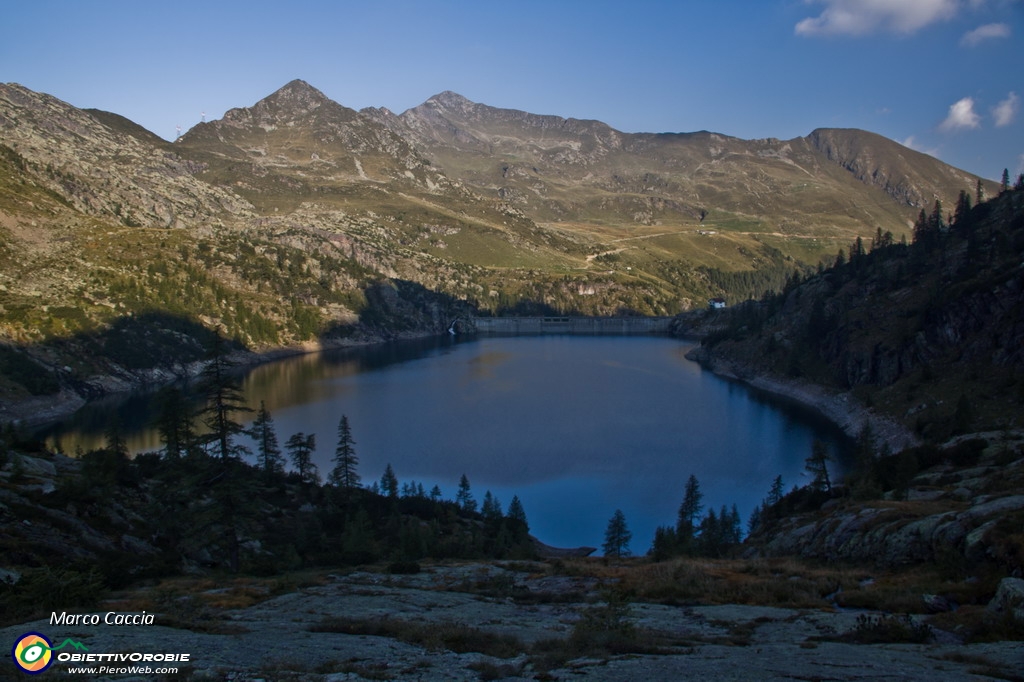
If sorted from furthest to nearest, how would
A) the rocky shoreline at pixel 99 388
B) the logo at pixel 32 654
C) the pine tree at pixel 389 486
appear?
1. the rocky shoreline at pixel 99 388
2. the pine tree at pixel 389 486
3. the logo at pixel 32 654

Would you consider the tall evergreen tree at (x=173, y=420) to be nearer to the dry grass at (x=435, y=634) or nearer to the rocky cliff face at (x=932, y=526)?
the dry grass at (x=435, y=634)

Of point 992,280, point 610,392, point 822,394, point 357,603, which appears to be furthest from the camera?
point 610,392

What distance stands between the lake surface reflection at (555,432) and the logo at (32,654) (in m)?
45.7

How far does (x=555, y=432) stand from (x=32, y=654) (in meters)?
78.8

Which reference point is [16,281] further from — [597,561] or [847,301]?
[847,301]

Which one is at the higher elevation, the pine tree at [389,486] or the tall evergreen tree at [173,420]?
the tall evergreen tree at [173,420]

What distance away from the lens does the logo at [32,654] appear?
1026 centimetres

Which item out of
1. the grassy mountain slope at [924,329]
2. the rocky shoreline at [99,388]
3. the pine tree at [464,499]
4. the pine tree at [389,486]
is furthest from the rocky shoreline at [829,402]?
the rocky shoreline at [99,388]

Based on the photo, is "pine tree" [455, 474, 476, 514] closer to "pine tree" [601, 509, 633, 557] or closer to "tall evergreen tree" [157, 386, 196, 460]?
"pine tree" [601, 509, 633, 557]

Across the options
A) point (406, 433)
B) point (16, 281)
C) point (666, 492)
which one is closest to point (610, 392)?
point (406, 433)

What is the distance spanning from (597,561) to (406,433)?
59.5 m

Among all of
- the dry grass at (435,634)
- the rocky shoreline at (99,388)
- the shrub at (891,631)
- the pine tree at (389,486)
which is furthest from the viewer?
the rocky shoreline at (99,388)

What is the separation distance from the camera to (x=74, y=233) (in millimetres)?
163500

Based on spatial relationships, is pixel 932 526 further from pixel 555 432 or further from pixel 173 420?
pixel 555 432
